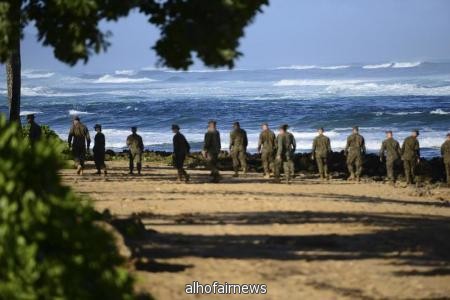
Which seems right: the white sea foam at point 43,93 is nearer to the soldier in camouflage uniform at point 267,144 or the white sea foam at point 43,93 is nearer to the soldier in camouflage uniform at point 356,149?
the soldier in camouflage uniform at point 356,149

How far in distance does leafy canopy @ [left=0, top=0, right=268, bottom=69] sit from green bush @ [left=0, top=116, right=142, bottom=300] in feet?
11.9

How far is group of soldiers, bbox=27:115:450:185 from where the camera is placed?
72.7 ft

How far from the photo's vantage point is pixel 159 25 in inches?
437

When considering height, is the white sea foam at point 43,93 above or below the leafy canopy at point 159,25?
above

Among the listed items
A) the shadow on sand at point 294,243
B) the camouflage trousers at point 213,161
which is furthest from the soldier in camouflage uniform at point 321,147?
the shadow on sand at point 294,243

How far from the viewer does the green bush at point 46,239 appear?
5898 millimetres

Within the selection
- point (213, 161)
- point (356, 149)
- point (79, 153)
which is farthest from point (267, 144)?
point (79, 153)

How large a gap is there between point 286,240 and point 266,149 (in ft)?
38.3

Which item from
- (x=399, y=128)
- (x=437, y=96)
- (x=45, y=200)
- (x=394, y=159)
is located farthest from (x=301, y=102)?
(x=45, y=200)

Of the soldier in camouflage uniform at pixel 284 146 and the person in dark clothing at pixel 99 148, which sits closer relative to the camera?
the soldier in camouflage uniform at pixel 284 146

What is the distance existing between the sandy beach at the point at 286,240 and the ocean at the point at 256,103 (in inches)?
815

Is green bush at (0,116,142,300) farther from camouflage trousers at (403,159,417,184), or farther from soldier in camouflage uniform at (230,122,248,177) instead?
camouflage trousers at (403,159,417,184)

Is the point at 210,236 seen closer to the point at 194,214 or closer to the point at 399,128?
the point at 194,214

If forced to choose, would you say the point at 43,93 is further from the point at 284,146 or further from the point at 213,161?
the point at 284,146
